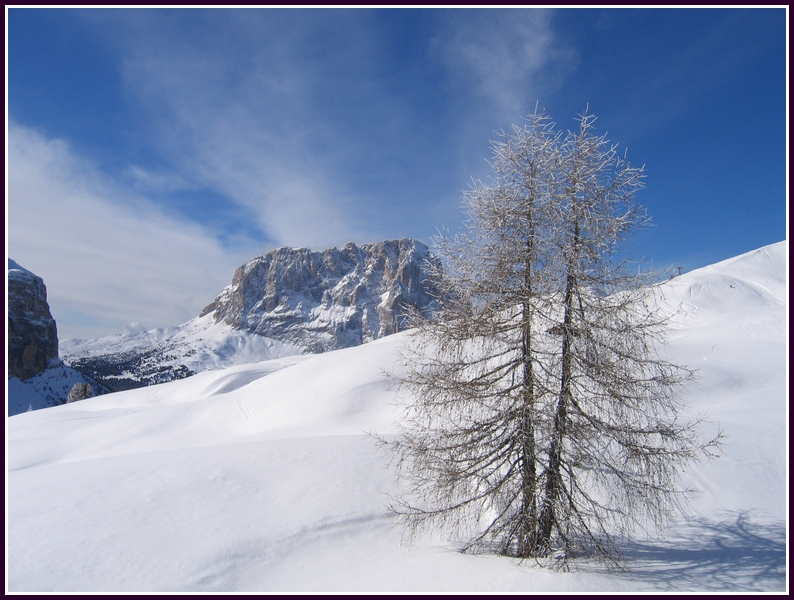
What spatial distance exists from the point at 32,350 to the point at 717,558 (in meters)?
167

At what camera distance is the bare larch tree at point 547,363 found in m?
6.03

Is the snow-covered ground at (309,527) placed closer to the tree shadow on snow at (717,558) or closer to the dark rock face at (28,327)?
the tree shadow on snow at (717,558)

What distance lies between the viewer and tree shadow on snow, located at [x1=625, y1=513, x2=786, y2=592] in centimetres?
558

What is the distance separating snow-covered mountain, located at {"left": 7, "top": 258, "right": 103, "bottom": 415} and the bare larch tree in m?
135

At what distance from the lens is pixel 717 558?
21.0 ft

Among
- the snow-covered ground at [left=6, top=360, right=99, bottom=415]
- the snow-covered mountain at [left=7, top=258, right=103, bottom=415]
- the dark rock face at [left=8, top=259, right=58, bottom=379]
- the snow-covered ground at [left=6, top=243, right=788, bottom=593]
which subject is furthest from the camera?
the dark rock face at [left=8, top=259, right=58, bottom=379]

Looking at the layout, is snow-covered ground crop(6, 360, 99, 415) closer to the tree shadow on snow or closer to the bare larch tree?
the bare larch tree

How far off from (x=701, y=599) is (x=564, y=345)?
10.9ft

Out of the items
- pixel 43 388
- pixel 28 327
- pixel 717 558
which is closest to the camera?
pixel 717 558

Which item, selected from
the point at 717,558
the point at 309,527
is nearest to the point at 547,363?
the point at 717,558

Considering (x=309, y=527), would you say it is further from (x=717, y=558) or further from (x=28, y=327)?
(x=28, y=327)

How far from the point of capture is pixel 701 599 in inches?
199

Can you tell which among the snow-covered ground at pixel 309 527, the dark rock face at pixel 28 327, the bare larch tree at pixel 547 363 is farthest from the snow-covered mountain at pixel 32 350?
the bare larch tree at pixel 547 363

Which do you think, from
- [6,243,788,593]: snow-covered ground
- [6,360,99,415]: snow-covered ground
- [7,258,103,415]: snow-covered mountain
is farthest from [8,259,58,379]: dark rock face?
[6,243,788,593]: snow-covered ground
